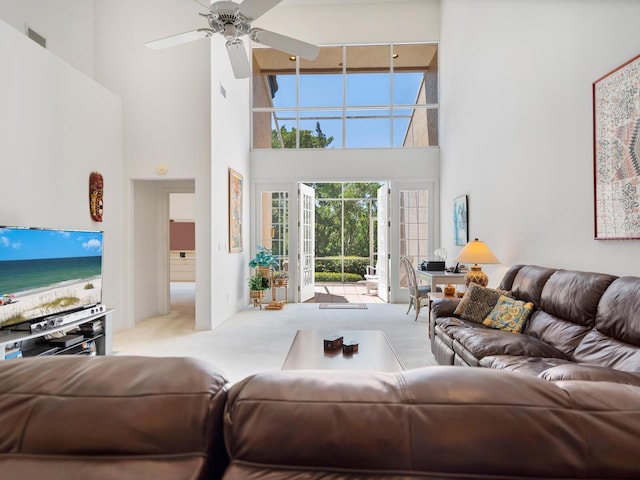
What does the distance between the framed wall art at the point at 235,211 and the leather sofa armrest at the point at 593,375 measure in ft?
15.8

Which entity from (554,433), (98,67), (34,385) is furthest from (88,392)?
(98,67)

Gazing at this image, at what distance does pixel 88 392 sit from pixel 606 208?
321 centimetres

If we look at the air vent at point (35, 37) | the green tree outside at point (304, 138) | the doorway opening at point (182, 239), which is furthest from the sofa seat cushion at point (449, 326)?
the doorway opening at point (182, 239)

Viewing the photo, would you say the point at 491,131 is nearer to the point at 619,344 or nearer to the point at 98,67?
the point at 619,344

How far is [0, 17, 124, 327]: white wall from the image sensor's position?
3305 millimetres

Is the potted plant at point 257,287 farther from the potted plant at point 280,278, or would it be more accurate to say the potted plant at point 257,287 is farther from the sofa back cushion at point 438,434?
the sofa back cushion at point 438,434

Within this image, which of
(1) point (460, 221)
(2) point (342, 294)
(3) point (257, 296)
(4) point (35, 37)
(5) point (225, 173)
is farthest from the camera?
(2) point (342, 294)

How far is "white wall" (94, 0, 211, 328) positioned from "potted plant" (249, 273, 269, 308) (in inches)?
60.0

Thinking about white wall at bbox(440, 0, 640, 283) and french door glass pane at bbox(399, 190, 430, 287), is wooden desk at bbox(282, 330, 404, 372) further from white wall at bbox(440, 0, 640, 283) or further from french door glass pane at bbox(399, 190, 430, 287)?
french door glass pane at bbox(399, 190, 430, 287)

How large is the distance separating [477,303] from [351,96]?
17.2 feet

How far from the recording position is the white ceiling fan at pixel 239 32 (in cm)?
306

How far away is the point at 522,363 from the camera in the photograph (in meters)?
2.28

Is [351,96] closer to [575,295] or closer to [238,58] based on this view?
[238,58]

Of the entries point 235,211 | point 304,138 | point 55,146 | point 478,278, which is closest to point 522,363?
point 478,278
